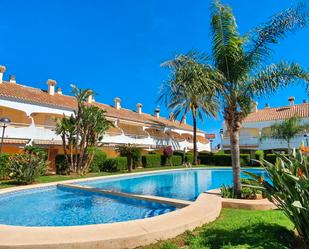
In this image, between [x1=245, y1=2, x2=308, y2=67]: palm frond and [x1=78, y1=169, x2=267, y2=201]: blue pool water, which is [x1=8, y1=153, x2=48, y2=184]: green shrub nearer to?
[x1=78, y1=169, x2=267, y2=201]: blue pool water

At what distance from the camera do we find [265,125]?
158ft

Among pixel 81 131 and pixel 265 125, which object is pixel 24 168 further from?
pixel 265 125

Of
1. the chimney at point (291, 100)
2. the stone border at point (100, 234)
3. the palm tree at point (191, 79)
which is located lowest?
the stone border at point (100, 234)

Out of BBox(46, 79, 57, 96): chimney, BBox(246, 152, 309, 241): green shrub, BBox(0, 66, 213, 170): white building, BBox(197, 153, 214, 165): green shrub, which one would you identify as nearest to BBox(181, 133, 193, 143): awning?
BBox(197, 153, 214, 165): green shrub

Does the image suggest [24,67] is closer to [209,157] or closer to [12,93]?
[12,93]

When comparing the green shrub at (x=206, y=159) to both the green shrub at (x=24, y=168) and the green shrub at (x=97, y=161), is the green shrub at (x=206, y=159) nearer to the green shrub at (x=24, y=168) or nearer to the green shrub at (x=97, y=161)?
the green shrub at (x=97, y=161)

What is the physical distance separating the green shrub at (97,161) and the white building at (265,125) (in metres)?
27.0

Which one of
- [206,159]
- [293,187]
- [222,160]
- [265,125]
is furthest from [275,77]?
[265,125]

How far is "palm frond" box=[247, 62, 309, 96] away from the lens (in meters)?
11.5

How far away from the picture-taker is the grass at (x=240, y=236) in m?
5.87

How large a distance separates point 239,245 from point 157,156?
3131 centimetres

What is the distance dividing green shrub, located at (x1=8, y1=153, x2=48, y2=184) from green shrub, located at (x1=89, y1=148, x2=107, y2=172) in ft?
29.5

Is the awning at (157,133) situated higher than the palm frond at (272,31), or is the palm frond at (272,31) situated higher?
the palm frond at (272,31)

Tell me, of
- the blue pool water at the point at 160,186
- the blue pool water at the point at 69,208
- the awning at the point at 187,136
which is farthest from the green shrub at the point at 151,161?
the blue pool water at the point at 69,208
